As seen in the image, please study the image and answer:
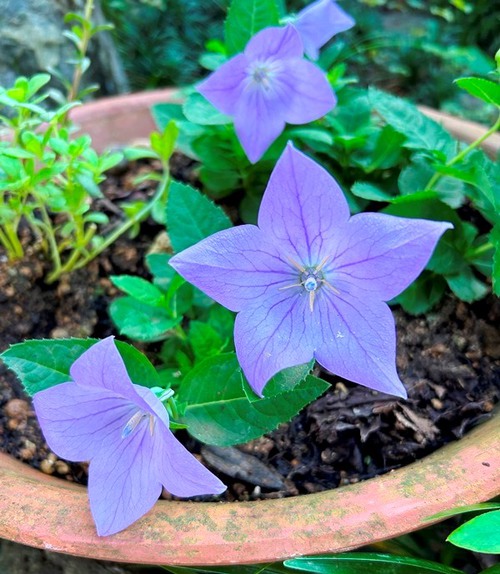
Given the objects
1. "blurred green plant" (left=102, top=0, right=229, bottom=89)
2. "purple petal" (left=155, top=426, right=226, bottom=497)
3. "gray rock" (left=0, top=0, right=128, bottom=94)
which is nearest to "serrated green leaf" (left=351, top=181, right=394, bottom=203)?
"purple petal" (left=155, top=426, right=226, bottom=497)

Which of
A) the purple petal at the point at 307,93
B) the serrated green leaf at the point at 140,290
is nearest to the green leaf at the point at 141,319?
the serrated green leaf at the point at 140,290

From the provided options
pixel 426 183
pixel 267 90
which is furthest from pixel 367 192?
pixel 267 90

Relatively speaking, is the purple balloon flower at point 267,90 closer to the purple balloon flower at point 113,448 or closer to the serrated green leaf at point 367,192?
the serrated green leaf at point 367,192

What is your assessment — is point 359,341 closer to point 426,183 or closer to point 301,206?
point 301,206

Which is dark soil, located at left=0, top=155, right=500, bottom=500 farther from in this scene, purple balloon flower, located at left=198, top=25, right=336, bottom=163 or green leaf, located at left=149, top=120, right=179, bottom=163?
purple balloon flower, located at left=198, top=25, right=336, bottom=163

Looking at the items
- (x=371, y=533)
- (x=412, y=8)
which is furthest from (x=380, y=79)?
(x=371, y=533)

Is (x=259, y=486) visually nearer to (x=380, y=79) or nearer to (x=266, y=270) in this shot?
(x=266, y=270)
